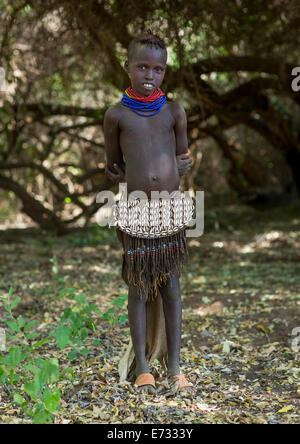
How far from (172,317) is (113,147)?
0.89 m

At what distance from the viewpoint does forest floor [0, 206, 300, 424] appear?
253 cm

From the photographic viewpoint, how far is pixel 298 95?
5.71 metres

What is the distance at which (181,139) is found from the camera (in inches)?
109

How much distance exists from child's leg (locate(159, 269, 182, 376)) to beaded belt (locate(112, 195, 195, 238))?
0.24 m

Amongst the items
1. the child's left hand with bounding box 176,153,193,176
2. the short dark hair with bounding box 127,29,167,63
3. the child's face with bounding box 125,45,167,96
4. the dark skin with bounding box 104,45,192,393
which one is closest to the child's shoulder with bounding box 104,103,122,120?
the dark skin with bounding box 104,45,192,393

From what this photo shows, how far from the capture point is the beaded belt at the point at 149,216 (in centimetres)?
264

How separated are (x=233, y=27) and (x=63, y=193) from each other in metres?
2.88

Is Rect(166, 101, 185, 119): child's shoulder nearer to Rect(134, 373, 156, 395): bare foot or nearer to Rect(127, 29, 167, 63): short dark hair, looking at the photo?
Rect(127, 29, 167, 63): short dark hair

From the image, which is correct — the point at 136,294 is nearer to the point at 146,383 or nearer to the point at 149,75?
the point at 146,383

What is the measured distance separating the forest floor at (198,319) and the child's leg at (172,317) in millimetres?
148

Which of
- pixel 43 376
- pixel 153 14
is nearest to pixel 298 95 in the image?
pixel 153 14

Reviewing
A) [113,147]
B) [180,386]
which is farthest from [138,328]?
[113,147]

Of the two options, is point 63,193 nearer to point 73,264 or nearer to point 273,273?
point 73,264

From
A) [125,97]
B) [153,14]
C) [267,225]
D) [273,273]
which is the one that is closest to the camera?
[125,97]
